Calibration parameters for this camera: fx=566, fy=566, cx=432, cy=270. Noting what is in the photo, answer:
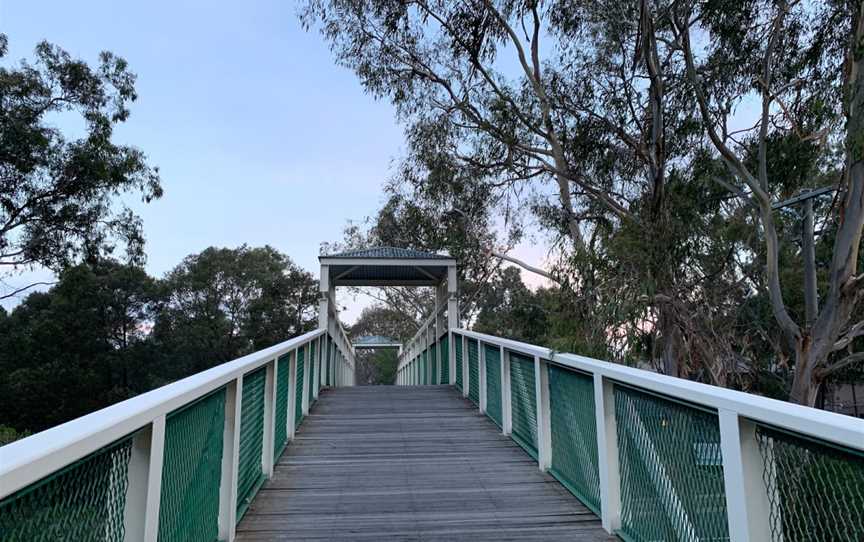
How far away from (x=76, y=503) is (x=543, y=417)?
2971 millimetres

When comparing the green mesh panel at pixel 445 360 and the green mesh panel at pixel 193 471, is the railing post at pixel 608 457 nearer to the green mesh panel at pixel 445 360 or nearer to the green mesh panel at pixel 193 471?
the green mesh panel at pixel 193 471

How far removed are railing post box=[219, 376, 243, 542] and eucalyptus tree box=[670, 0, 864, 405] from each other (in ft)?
24.4

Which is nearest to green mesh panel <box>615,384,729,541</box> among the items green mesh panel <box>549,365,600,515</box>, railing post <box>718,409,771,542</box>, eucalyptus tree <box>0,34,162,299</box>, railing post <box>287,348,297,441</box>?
railing post <box>718,409,771,542</box>

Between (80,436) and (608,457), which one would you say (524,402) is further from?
(80,436)

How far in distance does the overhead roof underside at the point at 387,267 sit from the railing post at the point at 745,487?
745 centimetres

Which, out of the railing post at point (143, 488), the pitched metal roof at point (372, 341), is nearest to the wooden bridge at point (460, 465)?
the railing post at point (143, 488)

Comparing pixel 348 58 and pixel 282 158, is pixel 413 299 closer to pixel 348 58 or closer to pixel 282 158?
pixel 282 158

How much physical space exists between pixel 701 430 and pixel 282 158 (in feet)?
61.6

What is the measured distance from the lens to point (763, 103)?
9023 millimetres

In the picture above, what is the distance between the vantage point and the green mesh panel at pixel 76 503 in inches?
43.6

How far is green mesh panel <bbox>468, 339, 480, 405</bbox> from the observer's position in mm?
6543

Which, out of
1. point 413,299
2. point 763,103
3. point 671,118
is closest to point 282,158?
point 413,299

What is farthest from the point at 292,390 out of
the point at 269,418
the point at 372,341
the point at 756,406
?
the point at 372,341

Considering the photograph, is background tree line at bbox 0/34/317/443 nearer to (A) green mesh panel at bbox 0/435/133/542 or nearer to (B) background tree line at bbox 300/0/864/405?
(B) background tree line at bbox 300/0/864/405
